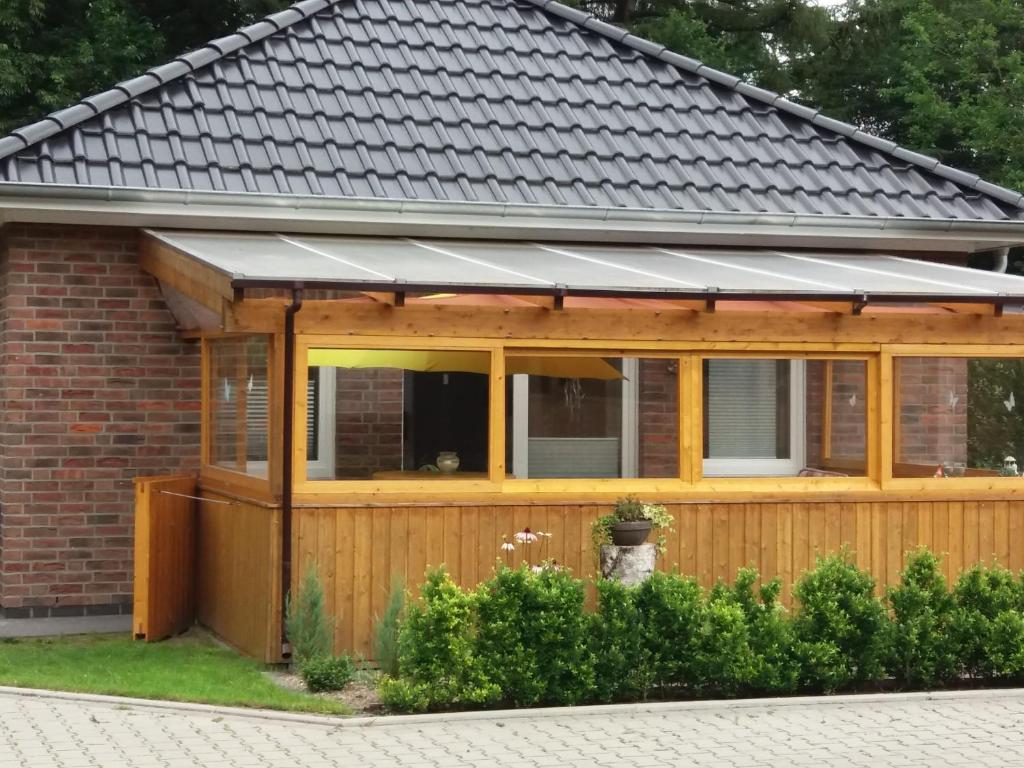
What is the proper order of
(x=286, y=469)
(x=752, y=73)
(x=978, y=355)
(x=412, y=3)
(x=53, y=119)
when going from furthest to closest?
(x=752, y=73), (x=412, y=3), (x=53, y=119), (x=978, y=355), (x=286, y=469)

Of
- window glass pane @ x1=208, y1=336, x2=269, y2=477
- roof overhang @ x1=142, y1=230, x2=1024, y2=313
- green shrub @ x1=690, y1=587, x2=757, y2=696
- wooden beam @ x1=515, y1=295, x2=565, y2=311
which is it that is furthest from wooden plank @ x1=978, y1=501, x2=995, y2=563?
window glass pane @ x1=208, y1=336, x2=269, y2=477

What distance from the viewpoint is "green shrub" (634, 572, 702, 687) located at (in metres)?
9.54

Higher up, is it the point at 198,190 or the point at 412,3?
the point at 412,3

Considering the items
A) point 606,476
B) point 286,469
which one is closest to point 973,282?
point 606,476

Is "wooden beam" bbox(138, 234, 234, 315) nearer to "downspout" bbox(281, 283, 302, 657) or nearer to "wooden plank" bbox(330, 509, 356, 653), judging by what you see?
"downspout" bbox(281, 283, 302, 657)

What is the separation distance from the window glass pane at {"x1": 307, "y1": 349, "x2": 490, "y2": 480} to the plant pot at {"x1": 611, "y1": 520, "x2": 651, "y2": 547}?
3.55 ft

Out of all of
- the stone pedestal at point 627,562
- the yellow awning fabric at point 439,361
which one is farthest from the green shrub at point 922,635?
the yellow awning fabric at point 439,361

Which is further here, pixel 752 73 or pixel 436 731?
pixel 752 73

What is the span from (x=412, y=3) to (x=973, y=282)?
266 inches

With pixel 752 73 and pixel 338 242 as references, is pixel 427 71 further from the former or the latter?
pixel 752 73

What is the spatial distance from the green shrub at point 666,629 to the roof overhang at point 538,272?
7.19 feet

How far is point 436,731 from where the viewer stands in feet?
28.2

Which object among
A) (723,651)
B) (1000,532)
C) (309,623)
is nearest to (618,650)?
(723,651)

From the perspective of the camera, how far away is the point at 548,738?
8461 millimetres
